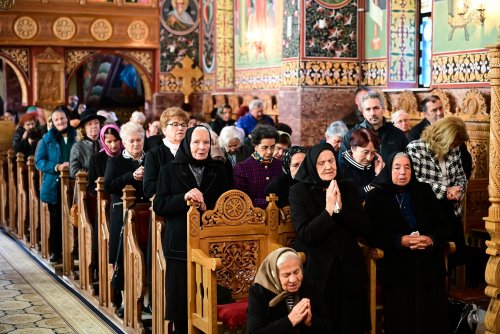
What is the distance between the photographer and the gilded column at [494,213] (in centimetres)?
608

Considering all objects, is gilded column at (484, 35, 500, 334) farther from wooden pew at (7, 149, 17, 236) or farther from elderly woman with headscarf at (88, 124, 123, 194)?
wooden pew at (7, 149, 17, 236)

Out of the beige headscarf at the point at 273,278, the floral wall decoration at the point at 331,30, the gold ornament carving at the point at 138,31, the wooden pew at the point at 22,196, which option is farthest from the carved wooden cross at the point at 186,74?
the beige headscarf at the point at 273,278

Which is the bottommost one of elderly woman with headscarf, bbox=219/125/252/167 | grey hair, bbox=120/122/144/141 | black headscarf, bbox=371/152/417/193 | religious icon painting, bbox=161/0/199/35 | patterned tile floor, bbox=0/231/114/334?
patterned tile floor, bbox=0/231/114/334

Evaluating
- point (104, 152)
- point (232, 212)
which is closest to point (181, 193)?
point (232, 212)

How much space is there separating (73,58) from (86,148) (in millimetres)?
9229

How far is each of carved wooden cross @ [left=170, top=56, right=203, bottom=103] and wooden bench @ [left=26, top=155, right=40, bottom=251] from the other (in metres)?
7.78

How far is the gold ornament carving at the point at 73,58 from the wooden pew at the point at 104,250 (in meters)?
10.5

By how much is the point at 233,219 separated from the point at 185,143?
2.14ft

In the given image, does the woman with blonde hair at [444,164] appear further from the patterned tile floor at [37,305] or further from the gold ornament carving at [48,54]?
the gold ornament carving at [48,54]

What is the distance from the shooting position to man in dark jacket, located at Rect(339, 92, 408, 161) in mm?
8094

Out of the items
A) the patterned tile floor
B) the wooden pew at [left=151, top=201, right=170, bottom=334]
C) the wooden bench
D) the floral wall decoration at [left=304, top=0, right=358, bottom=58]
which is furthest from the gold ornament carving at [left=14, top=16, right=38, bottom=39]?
the wooden pew at [left=151, top=201, right=170, bottom=334]

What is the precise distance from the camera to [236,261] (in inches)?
246

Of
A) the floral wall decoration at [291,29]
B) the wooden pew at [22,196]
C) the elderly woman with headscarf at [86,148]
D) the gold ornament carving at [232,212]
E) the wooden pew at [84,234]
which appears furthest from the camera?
the floral wall decoration at [291,29]

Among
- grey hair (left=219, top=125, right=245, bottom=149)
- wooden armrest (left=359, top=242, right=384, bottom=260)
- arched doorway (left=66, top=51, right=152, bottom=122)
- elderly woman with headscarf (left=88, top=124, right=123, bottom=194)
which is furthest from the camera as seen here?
arched doorway (left=66, top=51, right=152, bottom=122)
